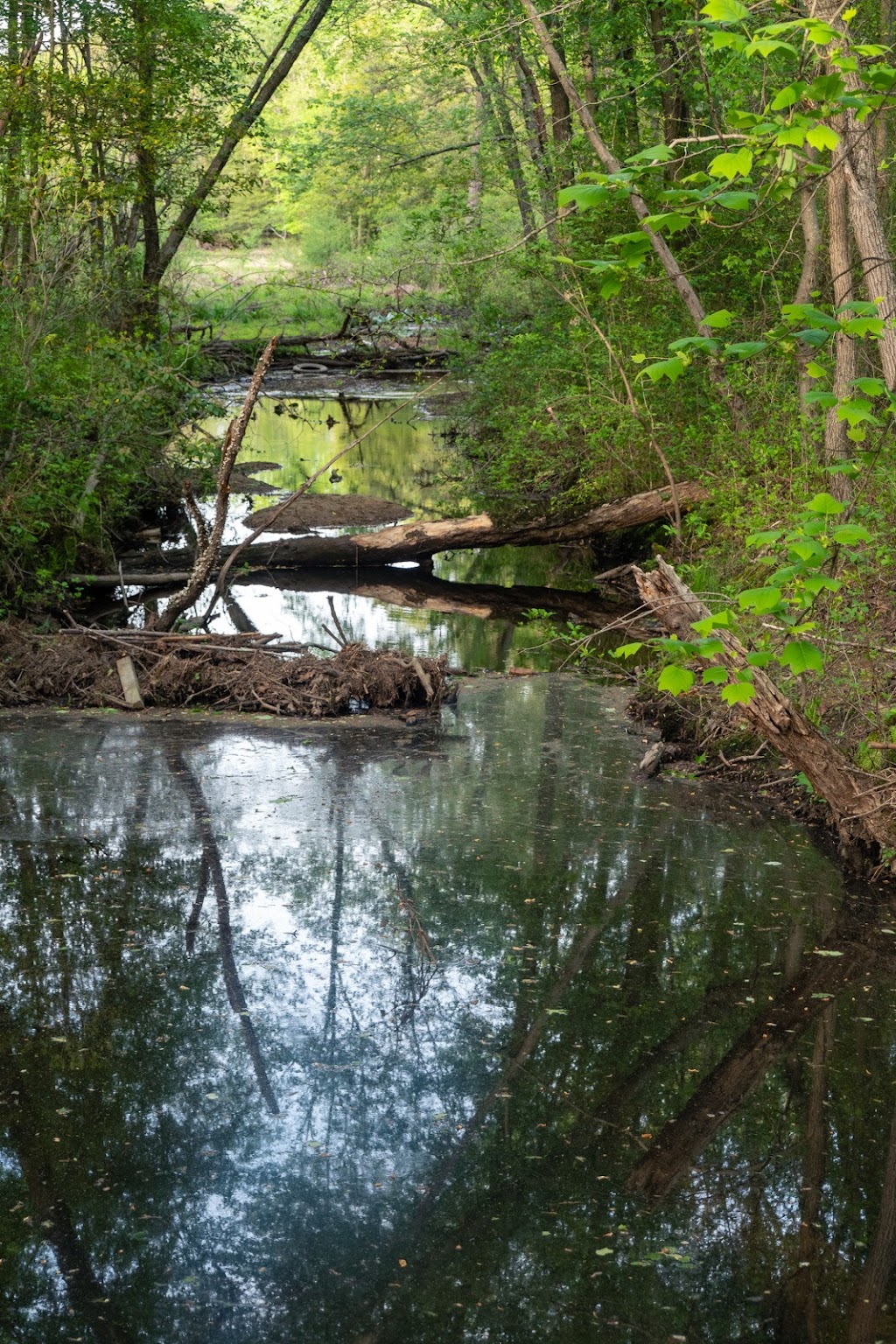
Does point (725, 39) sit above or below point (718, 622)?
above

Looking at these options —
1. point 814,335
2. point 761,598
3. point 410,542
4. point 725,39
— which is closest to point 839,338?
point 814,335

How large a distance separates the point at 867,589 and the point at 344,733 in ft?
12.4

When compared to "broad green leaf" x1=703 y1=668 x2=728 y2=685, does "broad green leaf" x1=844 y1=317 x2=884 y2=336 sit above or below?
above

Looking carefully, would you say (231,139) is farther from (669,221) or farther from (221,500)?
(669,221)

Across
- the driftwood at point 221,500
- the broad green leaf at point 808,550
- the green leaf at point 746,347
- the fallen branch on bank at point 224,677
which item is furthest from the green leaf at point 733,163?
the driftwood at point 221,500

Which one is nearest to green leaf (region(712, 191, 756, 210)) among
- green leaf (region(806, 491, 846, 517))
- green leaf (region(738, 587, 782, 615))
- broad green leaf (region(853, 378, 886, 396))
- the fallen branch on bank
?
broad green leaf (region(853, 378, 886, 396))

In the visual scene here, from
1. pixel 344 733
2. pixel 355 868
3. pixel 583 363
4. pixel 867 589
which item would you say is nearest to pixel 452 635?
pixel 583 363

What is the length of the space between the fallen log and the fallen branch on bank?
551 centimetres

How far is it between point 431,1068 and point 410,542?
38.5ft

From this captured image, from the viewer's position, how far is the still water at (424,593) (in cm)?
1323

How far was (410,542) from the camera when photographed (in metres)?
16.0

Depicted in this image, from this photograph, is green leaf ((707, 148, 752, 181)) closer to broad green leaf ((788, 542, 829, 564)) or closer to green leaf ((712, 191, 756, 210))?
green leaf ((712, 191, 756, 210))

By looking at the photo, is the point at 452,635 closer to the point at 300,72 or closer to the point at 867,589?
the point at 867,589

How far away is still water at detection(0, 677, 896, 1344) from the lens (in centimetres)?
357
